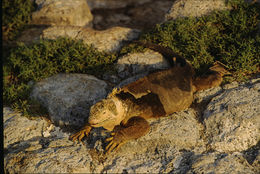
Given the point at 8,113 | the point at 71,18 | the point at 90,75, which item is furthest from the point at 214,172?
the point at 71,18

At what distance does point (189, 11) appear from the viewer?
6.16 meters

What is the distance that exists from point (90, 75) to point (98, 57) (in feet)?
1.91

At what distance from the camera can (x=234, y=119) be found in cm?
359

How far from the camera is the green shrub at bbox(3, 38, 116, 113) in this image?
525 centimetres

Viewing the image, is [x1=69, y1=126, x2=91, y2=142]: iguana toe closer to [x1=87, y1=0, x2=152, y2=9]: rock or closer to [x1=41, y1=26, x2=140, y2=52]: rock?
[x1=41, y1=26, x2=140, y2=52]: rock

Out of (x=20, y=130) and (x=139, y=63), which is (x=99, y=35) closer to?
(x=139, y=63)

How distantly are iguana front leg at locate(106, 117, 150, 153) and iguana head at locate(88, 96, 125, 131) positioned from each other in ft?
0.52

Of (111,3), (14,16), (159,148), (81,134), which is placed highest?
(111,3)

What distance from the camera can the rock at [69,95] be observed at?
432 centimetres

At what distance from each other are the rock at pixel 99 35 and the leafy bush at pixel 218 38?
1.44 feet

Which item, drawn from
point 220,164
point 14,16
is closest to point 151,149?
point 220,164

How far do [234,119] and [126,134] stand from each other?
1.55 meters

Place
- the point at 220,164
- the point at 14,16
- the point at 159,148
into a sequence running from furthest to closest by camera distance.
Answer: the point at 14,16 → the point at 159,148 → the point at 220,164

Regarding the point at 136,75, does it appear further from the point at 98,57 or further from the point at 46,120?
the point at 46,120
